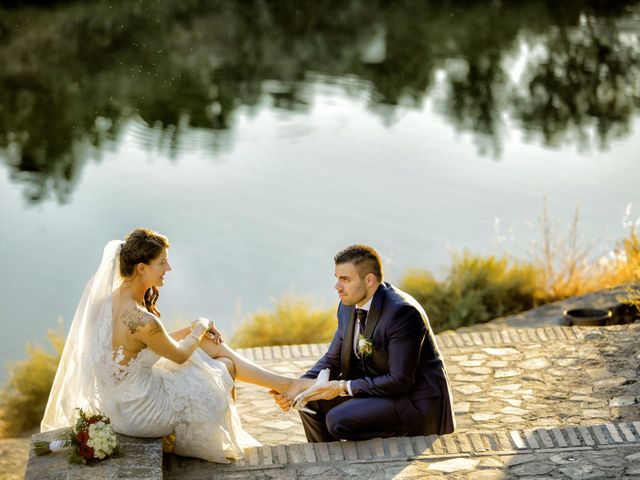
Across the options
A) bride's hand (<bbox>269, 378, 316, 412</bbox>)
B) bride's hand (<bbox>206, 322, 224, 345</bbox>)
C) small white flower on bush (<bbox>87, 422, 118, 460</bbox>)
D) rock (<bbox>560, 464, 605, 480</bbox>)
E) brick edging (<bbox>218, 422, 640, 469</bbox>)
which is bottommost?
rock (<bbox>560, 464, 605, 480</bbox>)

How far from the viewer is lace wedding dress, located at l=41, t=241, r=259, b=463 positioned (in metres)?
5.41

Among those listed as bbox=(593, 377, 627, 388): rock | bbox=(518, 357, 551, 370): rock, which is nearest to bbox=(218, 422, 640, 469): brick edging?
bbox=(593, 377, 627, 388): rock

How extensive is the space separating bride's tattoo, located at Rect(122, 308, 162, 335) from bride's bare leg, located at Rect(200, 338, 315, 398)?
1.94ft

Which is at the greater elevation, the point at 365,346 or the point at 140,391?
the point at 365,346

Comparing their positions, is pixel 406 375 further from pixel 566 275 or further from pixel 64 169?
pixel 64 169

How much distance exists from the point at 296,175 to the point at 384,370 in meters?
10.2

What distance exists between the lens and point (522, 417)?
642 centimetres

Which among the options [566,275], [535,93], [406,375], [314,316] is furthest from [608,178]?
[406,375]

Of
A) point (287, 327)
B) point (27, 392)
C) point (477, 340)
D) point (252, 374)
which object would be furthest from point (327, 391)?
point (27, 392)

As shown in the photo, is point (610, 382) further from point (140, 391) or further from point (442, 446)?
point (140, 391)

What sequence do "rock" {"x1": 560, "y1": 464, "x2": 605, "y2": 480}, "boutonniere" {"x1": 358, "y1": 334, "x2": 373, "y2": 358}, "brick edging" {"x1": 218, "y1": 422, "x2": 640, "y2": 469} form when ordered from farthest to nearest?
"boutonniere" {"x1": 358, "y1": 334, "x2": 373, "y2": 358} < "brick edging" {"x1": 218, "y1": 422, "x2": 640, "y2": 469} < "rock" {"x1": 560, "y1": 464, "x2": 605, "y2": 480}

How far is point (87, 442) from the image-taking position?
4969 mm

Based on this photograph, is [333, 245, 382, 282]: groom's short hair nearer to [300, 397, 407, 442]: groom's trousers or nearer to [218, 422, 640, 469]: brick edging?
[300, 397, 407, 442]: groom's trousers

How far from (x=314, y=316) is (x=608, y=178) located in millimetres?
6966
